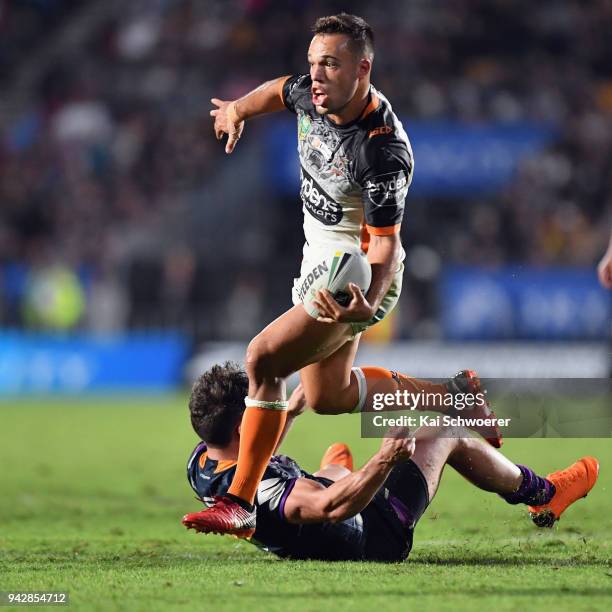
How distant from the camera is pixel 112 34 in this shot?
22859mm

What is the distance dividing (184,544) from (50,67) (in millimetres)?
18004

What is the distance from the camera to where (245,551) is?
20.1 feet

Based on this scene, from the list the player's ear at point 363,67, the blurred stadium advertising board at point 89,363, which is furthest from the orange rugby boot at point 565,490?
the blurred stadium advertising board at point 89,363

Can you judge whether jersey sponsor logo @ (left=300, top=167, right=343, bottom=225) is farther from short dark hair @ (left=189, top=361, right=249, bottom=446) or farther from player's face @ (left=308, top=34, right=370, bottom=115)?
short dark hair @ (left=189, top=361, right=249, bottom=446)

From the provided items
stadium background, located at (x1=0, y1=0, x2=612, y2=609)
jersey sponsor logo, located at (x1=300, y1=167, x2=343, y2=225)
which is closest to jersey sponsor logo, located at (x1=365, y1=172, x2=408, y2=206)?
jersey sponsor logo, located at (x1=300, y1=167, x2=343, y2=225)

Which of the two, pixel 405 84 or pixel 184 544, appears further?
pixel 405 84

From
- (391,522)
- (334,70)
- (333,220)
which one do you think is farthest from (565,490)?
(334,70)

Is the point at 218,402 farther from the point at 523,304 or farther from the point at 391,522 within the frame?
the point at 523,304

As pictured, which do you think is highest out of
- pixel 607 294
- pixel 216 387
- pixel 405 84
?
pixel 405 84

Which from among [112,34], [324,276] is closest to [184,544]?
[324,276]

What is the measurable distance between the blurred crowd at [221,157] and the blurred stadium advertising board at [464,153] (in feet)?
0.76

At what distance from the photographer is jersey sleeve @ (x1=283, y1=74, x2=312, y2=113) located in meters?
5.99

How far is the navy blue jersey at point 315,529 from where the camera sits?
538 centimetres

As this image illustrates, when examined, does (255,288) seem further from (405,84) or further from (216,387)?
(216,387)
